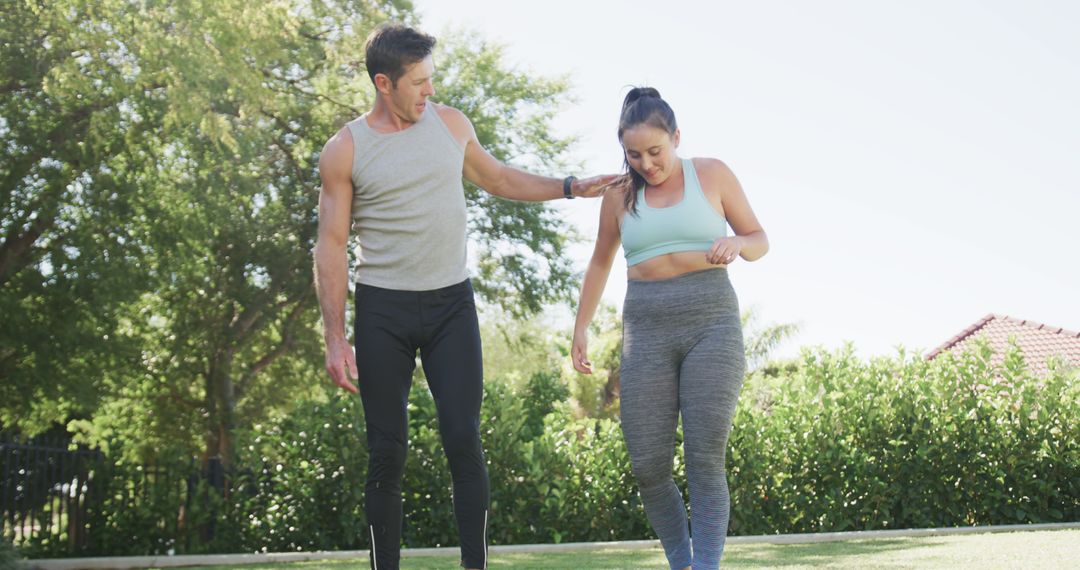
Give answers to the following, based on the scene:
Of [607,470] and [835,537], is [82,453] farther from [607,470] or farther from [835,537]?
[835,537]

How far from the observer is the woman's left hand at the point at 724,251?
388cm

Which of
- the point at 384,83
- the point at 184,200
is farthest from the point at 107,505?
the point at 384,83

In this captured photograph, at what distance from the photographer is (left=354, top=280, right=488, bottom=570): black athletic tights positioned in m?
3.80

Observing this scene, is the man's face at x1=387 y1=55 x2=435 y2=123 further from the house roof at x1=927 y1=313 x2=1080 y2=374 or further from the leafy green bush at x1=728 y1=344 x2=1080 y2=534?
the house roof at x1=927 y1=313 x2=1080 y2=374

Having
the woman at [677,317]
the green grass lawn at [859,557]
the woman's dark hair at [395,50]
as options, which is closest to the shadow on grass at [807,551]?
the green grass lawn at [859,557]

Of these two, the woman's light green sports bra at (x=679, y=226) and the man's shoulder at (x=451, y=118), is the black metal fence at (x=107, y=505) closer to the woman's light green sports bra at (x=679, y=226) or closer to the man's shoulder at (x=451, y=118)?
the man's shoulder at (x=451, y=118)

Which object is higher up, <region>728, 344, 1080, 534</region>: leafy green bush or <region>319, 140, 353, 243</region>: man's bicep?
<region>319, 140, 353, 243</region>: man's bicep

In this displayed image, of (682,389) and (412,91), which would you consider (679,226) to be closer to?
(682,389)

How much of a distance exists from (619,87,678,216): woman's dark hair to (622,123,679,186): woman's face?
0.06 feet

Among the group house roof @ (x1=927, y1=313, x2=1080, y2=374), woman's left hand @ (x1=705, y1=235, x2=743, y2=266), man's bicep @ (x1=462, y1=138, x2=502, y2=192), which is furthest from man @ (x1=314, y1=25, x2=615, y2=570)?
house roof @ (x1=927, y1=313, x2=1080, y2=374)

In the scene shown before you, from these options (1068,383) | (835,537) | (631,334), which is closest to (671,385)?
(631,334)

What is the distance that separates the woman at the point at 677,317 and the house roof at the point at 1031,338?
805 inches

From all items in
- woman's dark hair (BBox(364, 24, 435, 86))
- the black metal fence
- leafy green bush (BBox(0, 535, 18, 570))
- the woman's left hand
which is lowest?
leafy green bush (BBox(0, 535, 18, 570))

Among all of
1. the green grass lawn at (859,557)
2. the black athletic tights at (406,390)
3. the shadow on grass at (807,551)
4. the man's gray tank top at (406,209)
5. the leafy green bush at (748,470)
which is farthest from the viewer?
the leafy green bush at (748,470)
